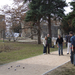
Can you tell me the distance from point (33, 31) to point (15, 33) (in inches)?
146

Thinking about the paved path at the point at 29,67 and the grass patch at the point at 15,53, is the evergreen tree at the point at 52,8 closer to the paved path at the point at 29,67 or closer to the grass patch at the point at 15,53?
the grass patch at the point at 15,53

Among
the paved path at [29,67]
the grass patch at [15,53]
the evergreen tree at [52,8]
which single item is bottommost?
the grass patch at [15,53]

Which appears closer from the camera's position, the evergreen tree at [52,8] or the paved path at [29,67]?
the paved path at [29,67]

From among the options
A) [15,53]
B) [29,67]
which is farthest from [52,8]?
[29,67]

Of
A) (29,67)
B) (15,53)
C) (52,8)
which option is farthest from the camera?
(52,8)

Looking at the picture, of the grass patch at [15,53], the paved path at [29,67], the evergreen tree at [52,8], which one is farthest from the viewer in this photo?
the evergreen tree at [52,8]

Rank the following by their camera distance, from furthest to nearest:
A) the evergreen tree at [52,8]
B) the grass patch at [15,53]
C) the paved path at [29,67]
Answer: the evergreen tree at [52,8] < the grass patch at [15,53] < the paved path at [29,67]

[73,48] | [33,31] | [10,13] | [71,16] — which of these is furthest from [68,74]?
[10,13]

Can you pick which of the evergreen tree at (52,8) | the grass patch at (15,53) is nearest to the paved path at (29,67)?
the grass patch at (15,53)

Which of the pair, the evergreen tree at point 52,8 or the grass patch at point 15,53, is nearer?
the grass patch at point 15,53

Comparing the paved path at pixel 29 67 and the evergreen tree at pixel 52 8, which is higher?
the evergreen tree at pixel 52 8

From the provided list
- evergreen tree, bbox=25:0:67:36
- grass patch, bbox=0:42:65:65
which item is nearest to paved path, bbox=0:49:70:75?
grass patch, bbox=0:42:65:65

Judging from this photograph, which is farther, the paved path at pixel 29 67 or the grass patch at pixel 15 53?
the grass patch at pixel 15 53

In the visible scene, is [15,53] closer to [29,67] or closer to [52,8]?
[29,67]
